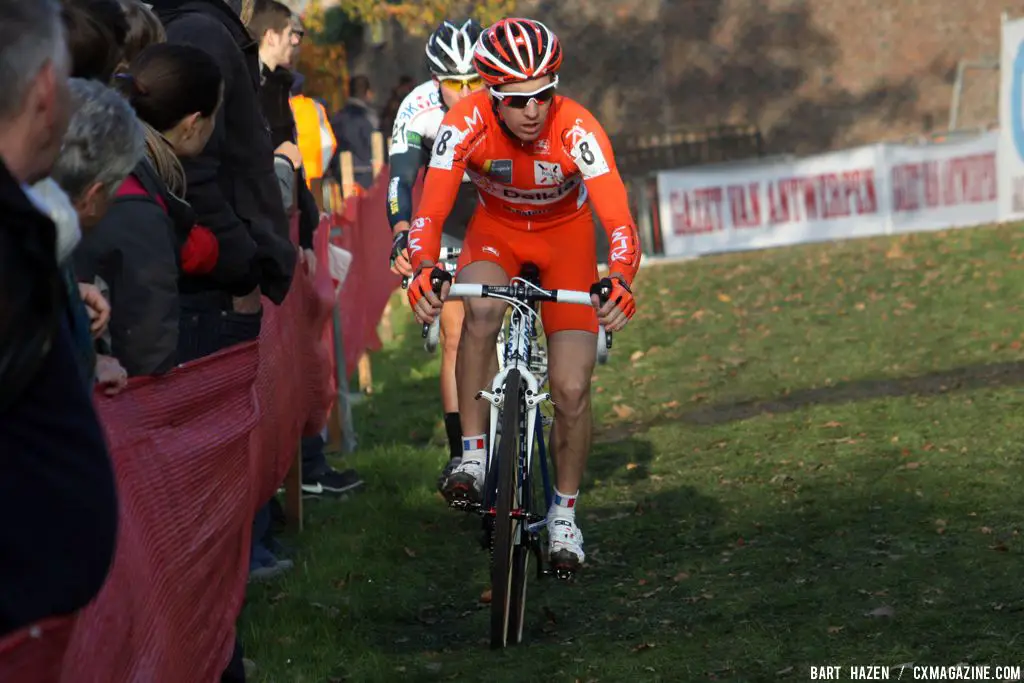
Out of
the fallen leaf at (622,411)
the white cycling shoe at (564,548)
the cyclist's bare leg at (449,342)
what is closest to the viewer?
the white cycling shoe at (564,548)

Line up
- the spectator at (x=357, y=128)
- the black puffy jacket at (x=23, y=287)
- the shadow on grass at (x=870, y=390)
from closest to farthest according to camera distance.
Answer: the black puffy jacket at (x=23, y=287)
the shadow on grass at (x=870, y=390)
the spectator at (x=357, y=128)

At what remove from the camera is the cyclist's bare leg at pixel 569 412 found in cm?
750

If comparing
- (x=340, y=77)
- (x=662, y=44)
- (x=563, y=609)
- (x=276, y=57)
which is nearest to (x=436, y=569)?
(x=563, y=609)

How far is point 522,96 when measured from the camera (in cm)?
739

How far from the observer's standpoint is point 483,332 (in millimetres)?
7648

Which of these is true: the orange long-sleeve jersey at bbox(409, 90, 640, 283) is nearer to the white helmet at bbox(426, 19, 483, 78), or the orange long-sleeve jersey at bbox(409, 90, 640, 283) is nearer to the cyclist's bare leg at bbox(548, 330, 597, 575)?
the cyclist's bare leg at bbox(548, 330, 597, 575)

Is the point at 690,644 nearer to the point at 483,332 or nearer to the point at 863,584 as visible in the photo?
the point at 863,584

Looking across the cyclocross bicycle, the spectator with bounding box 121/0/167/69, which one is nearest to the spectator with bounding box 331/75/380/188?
the cyclocross bicycle

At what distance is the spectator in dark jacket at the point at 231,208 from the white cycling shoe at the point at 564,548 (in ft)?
4.91

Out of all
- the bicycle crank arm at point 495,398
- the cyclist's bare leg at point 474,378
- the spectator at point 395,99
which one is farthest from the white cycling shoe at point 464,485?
the spectator at point 395,99

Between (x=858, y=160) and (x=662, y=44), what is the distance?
20.6m

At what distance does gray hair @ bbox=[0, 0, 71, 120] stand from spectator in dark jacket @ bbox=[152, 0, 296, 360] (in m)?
3.48

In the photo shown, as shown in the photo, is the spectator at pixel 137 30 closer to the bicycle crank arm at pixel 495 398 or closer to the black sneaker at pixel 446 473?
the bicycle crank arm at pixel 495 398

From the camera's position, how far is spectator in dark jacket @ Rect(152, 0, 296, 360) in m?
6.48
